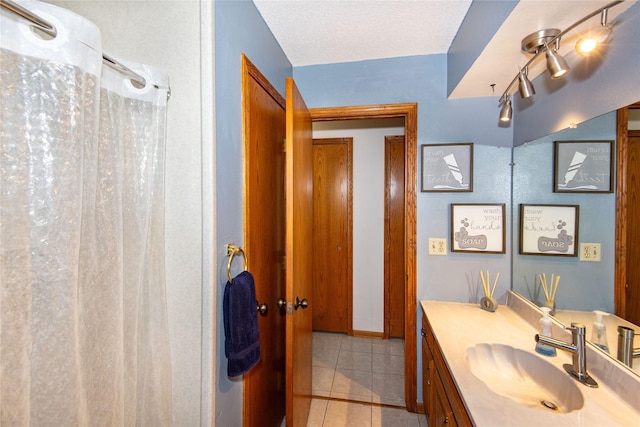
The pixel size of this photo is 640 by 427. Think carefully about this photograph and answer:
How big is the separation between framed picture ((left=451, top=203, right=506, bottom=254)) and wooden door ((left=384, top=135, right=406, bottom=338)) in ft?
3.75

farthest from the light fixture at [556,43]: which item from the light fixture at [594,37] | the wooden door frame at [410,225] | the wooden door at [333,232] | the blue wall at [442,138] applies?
the wooden door at [333,232]

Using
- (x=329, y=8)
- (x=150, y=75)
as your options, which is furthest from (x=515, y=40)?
(x=150, y=75)

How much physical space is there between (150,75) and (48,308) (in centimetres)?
75

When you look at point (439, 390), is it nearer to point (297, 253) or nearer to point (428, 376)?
point (428, 376)

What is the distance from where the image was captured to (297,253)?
1.43 meters

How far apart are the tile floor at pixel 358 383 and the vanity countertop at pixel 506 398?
890mm

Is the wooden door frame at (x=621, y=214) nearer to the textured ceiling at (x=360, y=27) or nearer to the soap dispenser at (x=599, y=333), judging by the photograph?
the soap dispenser at (x=599, y=333)

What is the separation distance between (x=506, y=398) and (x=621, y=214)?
0.78 metres

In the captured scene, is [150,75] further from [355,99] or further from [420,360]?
[420,360]

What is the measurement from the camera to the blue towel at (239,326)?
40.5 inches

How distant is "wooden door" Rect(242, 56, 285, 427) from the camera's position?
1.25 meters

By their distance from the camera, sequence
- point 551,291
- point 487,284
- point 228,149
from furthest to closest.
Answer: point 487,284, point 551,291, point 228,149

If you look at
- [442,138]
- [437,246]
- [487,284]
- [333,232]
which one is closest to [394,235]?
[333,232]

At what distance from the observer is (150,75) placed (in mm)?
903
